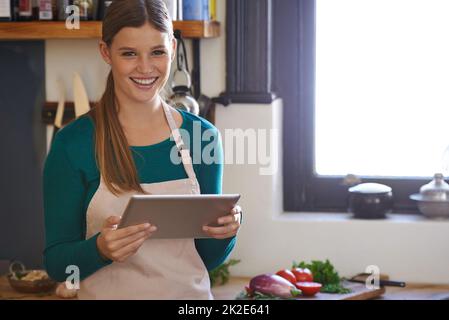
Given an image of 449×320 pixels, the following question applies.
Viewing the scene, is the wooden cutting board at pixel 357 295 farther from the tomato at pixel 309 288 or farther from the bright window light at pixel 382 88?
the bright window light at pixel 382 88

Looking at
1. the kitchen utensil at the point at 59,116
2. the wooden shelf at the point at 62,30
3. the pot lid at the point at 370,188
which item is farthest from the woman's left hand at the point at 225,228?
the kitchen utensil at the point at 59,116

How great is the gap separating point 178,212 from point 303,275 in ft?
3.26

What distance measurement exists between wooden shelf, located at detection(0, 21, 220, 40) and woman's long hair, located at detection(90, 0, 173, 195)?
0.82m

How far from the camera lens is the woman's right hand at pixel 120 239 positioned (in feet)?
4.95

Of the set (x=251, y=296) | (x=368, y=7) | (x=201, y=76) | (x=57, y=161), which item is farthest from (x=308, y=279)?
(x=57, y=161)

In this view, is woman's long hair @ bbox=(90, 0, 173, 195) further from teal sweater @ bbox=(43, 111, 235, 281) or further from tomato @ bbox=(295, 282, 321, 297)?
tomato @ bbox=(295, 282, 321, 297)

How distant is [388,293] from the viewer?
2457 millimetres

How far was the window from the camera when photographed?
2682 mm

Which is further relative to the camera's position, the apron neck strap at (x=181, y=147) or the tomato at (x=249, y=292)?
the tomato at (x=249, y=292)

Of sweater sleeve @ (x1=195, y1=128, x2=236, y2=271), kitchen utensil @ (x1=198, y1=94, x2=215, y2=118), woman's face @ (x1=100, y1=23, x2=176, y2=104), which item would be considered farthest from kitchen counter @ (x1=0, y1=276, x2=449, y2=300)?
woman's face @ (x1=100, y1=23, x2=176, y2=104)

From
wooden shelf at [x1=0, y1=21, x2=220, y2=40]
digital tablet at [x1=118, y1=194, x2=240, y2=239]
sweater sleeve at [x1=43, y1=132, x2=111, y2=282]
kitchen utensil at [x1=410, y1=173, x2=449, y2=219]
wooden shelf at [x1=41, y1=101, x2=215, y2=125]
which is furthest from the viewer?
wooden shelf at [x1=41, y1=101, x2=215, y2=125]

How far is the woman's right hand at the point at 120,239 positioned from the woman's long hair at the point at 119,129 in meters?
0.10

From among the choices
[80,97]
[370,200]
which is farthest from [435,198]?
[80,97]

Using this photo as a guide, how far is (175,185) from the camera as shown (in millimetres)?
1649
